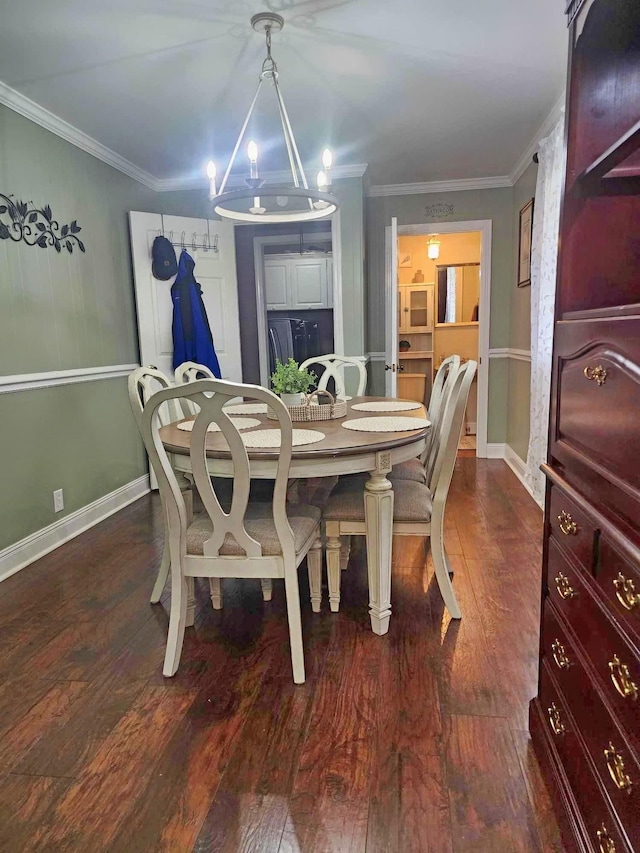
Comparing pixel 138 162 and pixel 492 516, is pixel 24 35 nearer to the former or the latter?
pixel 138 162

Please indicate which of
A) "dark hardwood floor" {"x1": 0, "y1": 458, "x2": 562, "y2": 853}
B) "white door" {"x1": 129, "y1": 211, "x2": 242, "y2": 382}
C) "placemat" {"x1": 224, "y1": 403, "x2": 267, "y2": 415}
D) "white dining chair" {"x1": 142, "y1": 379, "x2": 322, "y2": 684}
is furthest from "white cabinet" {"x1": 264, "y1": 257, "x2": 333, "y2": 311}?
"white dining chair" {"x1": 142, "y1": 379, "x2": 322, "y2": 684}

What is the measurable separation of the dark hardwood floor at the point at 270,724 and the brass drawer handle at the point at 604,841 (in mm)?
196

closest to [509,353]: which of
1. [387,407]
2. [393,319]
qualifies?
[393,319]

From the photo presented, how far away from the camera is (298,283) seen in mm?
6016

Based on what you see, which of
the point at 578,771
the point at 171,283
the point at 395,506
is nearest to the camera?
the point at 578,771

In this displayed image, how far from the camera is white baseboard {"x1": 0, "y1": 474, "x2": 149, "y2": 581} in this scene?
8.63ft

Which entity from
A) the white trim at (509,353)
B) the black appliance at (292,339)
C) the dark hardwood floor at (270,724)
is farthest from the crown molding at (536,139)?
the black appliance at (292,339)

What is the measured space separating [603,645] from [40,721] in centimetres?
157

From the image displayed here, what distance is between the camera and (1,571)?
2.56 metres

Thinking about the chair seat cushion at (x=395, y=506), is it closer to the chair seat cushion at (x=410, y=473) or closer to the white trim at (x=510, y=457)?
the chair seat cushion at (x=410, y=473)

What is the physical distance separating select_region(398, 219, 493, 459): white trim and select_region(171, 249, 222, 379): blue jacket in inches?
73.1

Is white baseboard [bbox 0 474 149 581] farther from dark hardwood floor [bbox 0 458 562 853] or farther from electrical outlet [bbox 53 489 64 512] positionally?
dark hardwood floor [bbox 0 458 562 853]

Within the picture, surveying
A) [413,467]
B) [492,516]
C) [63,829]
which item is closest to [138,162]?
[413,467]

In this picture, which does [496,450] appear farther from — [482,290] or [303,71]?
[303,71]
